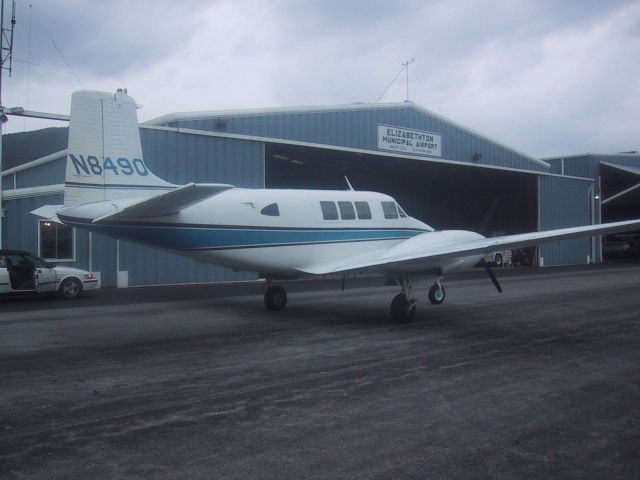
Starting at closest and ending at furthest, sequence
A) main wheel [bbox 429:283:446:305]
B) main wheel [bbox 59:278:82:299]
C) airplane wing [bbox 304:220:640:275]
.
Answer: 1. airplane wing [bbox 304:220:640:275]
2. main wheel [bbox 429:283:446:305]
3. main wheel [bbox 59:278:82:299]

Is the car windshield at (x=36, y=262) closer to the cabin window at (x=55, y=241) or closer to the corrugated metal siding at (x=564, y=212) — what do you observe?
the cabin window at (x=55, y=241)

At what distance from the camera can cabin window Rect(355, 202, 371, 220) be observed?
48.3ft

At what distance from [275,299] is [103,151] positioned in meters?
5.72

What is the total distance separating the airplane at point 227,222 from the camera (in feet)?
39.6

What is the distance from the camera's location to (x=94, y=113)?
42.2 feet

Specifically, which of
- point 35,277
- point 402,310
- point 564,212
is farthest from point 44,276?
point 564,212

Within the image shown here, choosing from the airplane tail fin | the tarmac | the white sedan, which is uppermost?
the airplane tail fin

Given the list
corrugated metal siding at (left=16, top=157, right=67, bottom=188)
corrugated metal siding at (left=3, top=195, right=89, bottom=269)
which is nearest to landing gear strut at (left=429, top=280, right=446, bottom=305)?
corrugated metal siding at (left=3, top=195, right=89, bottom=269)

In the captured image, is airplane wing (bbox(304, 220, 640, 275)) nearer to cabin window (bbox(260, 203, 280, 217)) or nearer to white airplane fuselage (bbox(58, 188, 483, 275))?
white airplane fuselage (bbox(58, 188, 483, 275))

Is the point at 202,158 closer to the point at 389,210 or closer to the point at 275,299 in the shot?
the point at 275,299

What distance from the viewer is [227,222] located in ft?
42.1

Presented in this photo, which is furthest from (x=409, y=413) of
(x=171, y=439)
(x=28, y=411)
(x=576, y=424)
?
(x=28, y=411)

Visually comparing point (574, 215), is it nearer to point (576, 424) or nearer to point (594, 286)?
point (594, 286)

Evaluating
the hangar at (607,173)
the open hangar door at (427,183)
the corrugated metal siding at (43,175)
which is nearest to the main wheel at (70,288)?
the corrugated metal siding at (43,175)
